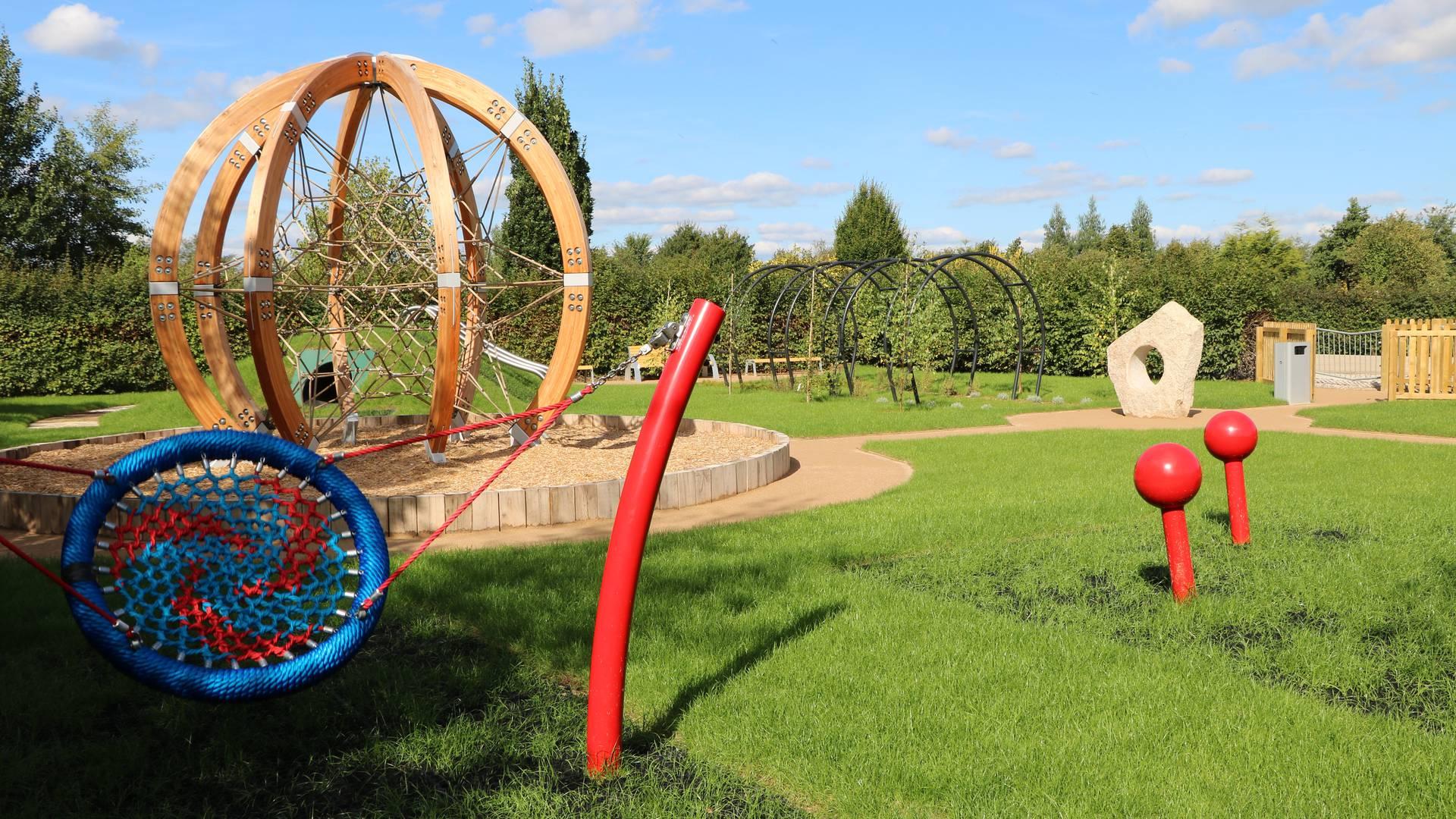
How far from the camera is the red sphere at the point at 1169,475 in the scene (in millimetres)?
5227

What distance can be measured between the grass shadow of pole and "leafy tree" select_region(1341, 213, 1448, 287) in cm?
4120

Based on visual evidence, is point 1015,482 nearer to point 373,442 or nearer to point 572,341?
point 572,341

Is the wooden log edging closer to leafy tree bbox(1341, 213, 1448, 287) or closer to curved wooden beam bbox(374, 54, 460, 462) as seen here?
curved wooden beam bbox(374, 54, 460, 462)

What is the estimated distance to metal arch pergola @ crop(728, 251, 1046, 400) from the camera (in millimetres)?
17906

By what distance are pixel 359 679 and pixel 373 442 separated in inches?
339

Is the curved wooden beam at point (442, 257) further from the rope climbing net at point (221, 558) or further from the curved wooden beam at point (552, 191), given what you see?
the rope climbing net at point (221, 558)

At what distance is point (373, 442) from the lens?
Answer: 1252 centimetres

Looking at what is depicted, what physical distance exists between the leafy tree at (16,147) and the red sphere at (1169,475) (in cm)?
4292

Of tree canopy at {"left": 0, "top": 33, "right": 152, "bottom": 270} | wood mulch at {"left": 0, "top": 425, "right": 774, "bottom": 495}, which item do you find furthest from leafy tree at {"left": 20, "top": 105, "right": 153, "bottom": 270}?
wood mulch at {"left": 0, "top": 425, "right": 774, "bottom": 495}

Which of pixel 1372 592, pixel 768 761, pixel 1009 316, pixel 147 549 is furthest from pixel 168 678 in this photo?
pixel 1009 316

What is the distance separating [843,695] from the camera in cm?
421

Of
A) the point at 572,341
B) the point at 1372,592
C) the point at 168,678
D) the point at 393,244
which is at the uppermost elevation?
the point at 393,244

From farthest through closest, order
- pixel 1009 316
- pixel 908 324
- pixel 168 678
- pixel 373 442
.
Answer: pixel 1009 316 → pixel 908 324 → pixel 373 442 → pixel 168 678

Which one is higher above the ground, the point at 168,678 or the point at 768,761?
the point at 168,678
